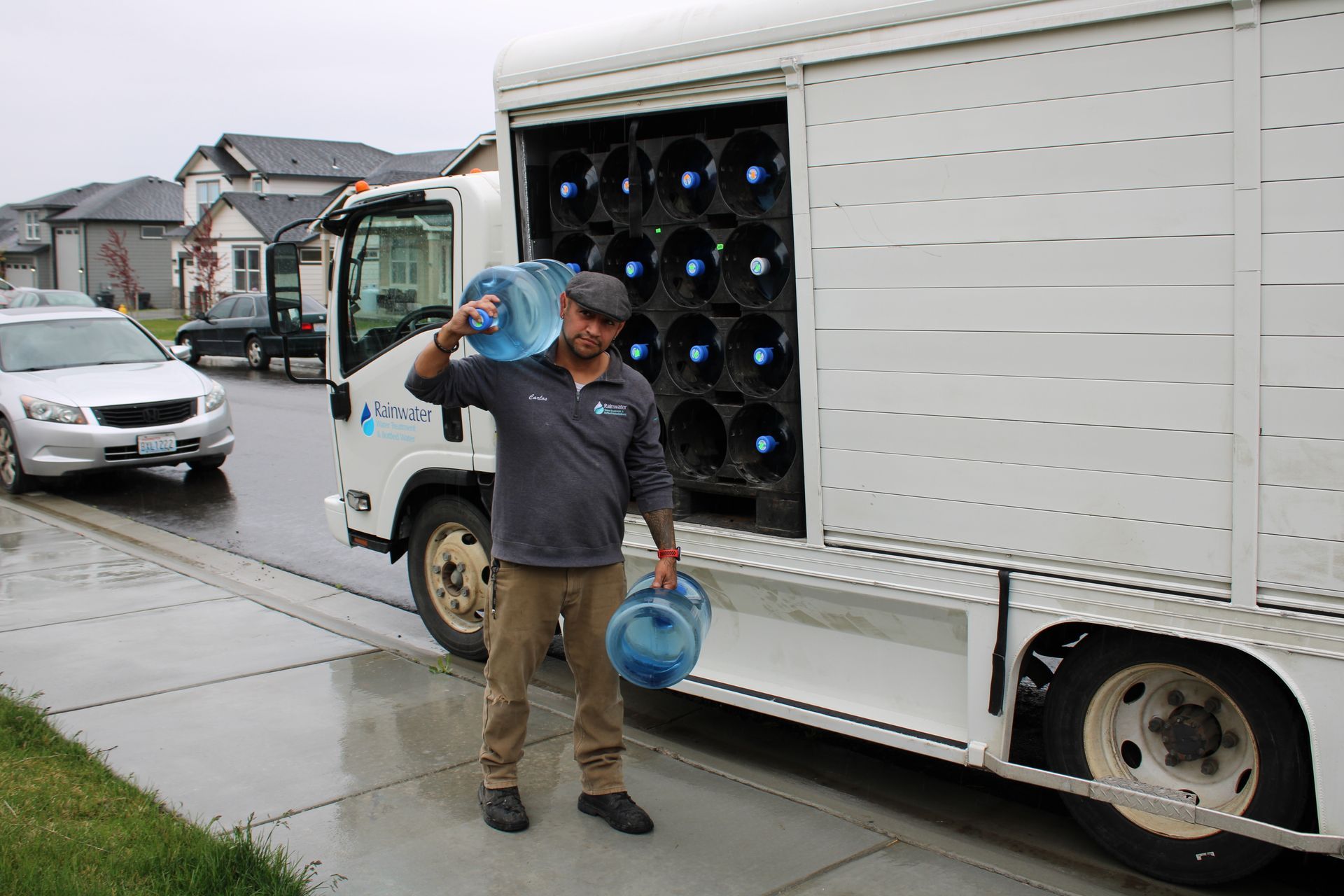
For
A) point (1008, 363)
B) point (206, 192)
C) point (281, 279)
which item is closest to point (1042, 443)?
point (1008, 363)

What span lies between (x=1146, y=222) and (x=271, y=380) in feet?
73.1

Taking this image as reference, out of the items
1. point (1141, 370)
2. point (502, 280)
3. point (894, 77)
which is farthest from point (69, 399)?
point (1141, 370)

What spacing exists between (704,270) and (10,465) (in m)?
9.06

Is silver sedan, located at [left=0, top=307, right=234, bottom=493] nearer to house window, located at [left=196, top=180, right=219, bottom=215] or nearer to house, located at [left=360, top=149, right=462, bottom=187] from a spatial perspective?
house, located at [left=360, top=149, right=462, bottom=187]

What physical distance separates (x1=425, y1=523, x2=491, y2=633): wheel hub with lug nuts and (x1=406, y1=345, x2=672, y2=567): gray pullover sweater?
1843mm

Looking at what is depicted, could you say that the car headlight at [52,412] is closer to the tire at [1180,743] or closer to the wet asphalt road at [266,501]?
the wet asphalt road at [266,501]

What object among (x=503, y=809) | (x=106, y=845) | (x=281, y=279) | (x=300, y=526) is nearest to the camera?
(x=106, y=845)

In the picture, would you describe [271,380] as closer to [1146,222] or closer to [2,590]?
[2,590]

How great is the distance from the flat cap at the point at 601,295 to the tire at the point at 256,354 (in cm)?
2389

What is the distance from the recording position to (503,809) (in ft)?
13.8

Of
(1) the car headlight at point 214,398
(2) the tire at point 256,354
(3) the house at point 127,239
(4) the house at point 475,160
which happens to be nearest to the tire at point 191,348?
(2) the tire at point 256,354

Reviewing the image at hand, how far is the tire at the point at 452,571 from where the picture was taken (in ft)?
19.6

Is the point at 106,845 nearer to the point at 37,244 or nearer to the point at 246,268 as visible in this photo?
the point at 246,268

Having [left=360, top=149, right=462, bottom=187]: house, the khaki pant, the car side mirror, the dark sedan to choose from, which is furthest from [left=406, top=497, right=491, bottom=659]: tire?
[left=360, top=149, right=462, bottom=187]: house
